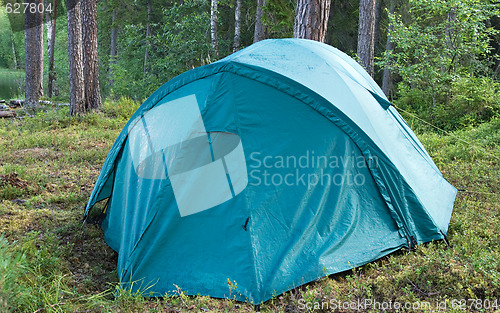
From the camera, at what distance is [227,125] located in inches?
137

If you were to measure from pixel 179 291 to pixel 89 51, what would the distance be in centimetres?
821

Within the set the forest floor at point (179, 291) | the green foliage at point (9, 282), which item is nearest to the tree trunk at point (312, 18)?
the forest floor at point (179, 291)

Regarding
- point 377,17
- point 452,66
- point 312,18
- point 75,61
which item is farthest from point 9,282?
point 377,17

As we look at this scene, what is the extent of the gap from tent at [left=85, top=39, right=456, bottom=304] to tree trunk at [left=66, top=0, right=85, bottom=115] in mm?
6181

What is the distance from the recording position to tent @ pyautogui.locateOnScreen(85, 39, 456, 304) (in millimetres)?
3189

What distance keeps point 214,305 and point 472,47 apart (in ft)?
27.6

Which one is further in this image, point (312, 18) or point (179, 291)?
point (312, 18)

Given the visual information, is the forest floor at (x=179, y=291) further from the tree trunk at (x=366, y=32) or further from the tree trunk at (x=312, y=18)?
the tree trunk at (x=366, y=32)

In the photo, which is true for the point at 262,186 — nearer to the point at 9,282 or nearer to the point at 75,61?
the point at 9,282

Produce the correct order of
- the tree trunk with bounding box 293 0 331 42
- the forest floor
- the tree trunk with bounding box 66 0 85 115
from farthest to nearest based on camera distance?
the tree trunk with bounding box 66 0 85 115
the tree trunk with bounding box 293 0 331 42
the forest floor

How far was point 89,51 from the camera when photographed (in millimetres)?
9766

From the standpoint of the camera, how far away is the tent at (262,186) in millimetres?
3189

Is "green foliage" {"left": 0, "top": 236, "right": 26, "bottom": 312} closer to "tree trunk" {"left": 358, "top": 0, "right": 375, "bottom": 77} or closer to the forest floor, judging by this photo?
the forest floor

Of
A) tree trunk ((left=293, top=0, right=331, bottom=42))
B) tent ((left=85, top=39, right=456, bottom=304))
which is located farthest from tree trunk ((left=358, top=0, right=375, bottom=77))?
tent ((left=85, top=39, right=456, bottom=304))
